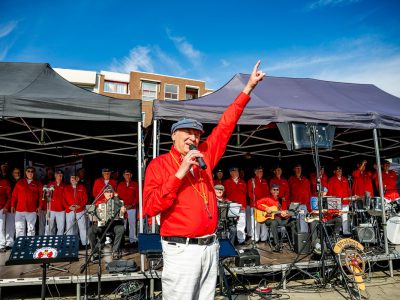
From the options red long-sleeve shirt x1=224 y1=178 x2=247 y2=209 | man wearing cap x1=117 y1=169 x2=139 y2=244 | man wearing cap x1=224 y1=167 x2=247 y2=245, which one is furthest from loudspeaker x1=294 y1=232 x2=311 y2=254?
man wearing cap x1=117 y1=169 x2=139 y2=244

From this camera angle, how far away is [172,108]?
5117 mm

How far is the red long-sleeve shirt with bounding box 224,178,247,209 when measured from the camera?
8.34m

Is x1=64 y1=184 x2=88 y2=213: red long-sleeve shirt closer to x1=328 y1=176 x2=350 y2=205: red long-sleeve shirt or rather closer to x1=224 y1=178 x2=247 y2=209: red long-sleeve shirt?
x1=224 y1=178 x2=247 y2=209: red long-sleeve shirt

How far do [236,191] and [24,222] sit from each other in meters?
5.53

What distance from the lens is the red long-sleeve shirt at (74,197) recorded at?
7.63 metres

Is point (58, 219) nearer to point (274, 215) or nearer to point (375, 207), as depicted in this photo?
point (274, 215)

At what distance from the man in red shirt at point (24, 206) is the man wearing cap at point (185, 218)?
639cm

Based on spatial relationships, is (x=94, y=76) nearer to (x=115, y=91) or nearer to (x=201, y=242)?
(x=115, y=91)

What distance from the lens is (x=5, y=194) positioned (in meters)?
7.53

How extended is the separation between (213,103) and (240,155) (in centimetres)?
458

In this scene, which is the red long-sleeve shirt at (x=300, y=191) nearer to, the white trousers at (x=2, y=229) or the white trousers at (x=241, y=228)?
the white trousers at (x=241, y=228)

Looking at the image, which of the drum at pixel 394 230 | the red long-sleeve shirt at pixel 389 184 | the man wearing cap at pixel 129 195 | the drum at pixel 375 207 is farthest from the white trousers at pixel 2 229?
the red long-sleeve shirt at pixel 389 184

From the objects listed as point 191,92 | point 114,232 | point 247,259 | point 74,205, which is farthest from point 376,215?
point 191,92

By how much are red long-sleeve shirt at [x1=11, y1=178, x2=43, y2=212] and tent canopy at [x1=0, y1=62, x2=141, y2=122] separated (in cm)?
310
